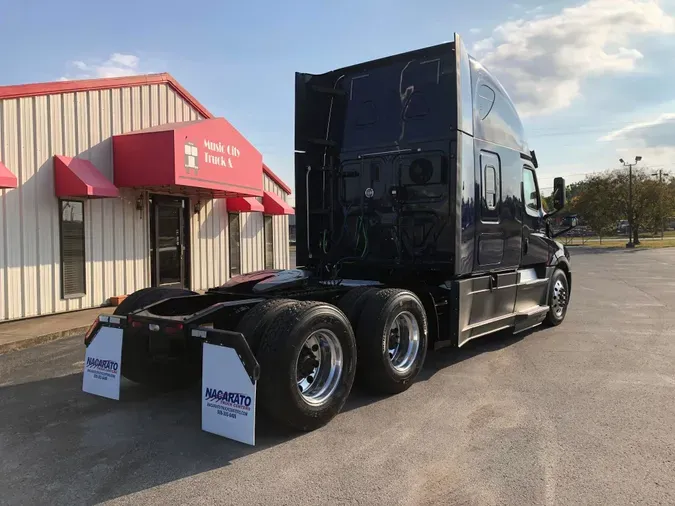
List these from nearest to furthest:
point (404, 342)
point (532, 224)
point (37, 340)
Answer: point (404, 342) < point (37, 340) < point (532, 224)

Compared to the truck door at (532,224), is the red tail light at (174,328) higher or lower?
lower

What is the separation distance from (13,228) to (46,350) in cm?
283

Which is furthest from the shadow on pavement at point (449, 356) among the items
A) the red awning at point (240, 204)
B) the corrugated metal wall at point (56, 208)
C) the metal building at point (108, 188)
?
the red awning at point (240, 204)

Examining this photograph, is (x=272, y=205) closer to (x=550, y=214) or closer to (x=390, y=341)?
(x=550, y=214)

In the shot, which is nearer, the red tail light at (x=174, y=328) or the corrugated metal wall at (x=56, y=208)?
the red tail light at (x=174, y=328)

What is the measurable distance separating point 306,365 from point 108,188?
710 centimetres

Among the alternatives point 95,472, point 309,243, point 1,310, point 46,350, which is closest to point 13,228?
point 1,310

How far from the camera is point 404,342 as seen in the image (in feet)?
18.2

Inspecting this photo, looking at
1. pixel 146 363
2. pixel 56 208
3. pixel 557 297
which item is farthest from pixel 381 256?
pixel 56 208

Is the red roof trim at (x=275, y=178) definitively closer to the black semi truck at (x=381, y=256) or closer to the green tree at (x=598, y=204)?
the black semi truck at (x=381, y=256)

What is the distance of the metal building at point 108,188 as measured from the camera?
9211 millimetres

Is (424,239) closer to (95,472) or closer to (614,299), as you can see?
(95,472)

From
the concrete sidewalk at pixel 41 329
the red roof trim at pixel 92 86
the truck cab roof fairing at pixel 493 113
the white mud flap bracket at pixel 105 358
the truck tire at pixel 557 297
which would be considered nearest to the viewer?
the white mud flap bracket at pixel 105 358

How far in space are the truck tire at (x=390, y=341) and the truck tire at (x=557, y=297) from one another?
386 cm
